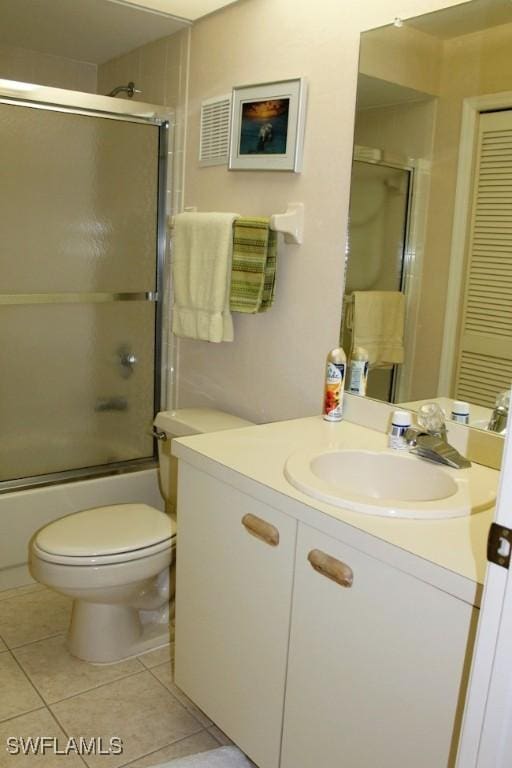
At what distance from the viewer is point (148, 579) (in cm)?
196

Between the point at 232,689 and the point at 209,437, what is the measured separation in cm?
59

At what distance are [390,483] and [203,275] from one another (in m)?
0.97

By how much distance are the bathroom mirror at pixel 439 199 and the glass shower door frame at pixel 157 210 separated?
102cm

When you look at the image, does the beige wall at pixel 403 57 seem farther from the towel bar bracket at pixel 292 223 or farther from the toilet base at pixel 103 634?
the toilet base at pixel 103 634

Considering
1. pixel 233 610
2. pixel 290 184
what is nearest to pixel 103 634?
pixel 233 610

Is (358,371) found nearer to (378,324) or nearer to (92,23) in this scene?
(378,324)

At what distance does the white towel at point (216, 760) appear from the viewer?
1.49 meters

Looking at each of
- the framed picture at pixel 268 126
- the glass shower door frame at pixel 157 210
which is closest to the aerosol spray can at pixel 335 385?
the framed picture at pixel 268 126

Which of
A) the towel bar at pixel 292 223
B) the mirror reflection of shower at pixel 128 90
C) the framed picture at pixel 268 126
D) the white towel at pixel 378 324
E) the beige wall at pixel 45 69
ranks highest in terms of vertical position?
the beige wall at pixel 45 69

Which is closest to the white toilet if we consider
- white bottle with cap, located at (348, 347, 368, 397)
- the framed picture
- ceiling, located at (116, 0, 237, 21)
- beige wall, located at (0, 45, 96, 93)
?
white bottle with cap, located at (348, 347, 368, 397)

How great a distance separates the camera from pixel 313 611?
128 cm

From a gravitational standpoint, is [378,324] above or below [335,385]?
above

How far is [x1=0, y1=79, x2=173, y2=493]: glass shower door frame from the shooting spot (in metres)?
2.23

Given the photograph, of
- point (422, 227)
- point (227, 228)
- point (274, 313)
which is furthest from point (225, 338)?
point (422, 227)
